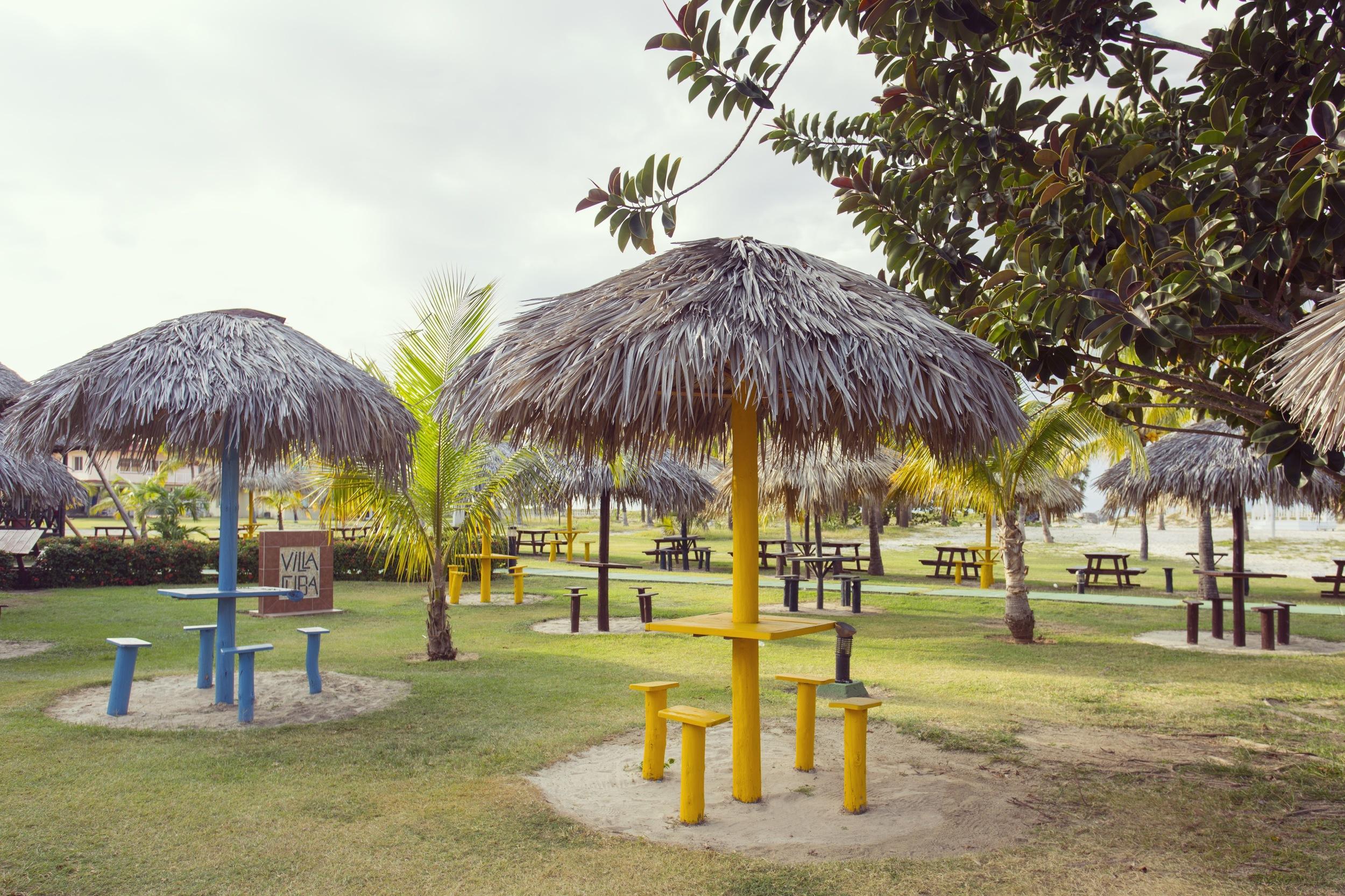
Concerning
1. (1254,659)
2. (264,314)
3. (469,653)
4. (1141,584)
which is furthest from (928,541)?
(264,314)

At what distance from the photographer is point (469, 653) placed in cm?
971

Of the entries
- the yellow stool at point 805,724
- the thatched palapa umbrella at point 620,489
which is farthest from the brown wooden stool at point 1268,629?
the yellow stool at point 805,724

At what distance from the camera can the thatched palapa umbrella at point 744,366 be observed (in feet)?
13.7

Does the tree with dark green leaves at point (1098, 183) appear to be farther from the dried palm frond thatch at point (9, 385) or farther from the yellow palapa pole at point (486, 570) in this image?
the yellow palapa pole at point (486, 570)

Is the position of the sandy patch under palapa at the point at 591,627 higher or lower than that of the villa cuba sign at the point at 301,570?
lower

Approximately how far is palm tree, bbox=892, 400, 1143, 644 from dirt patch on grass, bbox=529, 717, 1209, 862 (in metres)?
4.17

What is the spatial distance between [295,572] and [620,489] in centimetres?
520

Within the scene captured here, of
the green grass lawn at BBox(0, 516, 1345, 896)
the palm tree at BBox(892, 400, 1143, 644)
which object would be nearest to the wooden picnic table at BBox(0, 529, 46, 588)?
the green grass lawn at BBox(0, 516, 1345, 896)

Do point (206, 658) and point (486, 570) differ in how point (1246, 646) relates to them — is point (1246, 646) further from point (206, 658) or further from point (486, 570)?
point (486, 570)

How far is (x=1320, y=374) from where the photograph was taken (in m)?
3.20

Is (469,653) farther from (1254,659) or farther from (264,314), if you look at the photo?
(1254,659)

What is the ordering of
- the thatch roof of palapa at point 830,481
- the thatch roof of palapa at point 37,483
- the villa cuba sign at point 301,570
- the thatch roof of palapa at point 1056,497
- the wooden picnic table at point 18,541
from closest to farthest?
the thatch roof of palapa at point 37,483
the villa cuba sign at point 301,570
the wooden picnic table at point 18,541
the thatch roof of palapa at point 1056,497
the thatch roof of palapa at point 830,481

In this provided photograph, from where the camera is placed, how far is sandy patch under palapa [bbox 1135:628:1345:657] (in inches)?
394

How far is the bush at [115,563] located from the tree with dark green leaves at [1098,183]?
52.7 feet
